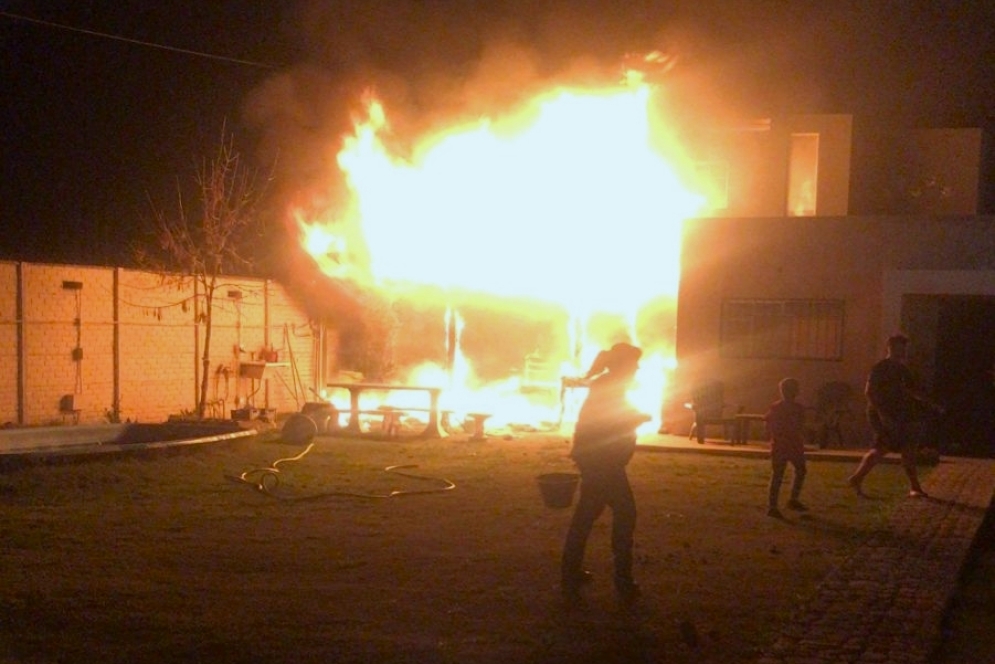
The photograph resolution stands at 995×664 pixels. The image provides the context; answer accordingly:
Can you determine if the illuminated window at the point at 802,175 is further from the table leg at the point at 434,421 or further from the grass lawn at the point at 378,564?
the table leg at the point at 434,421

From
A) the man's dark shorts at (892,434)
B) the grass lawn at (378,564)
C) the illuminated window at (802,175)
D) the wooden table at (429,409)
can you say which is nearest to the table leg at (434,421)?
the wooden table at (429,409)

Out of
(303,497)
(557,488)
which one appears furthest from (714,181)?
(557,488)

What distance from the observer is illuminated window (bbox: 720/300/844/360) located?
53.5ft

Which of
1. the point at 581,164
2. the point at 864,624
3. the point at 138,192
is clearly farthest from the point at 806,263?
the point at 138,192

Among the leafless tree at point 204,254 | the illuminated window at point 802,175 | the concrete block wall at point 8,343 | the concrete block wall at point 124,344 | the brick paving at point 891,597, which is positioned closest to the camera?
the brick paving at point 891,597

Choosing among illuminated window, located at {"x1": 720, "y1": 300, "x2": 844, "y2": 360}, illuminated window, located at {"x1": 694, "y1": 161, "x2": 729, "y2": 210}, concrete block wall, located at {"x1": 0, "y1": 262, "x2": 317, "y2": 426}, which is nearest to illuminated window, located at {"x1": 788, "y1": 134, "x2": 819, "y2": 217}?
illuminated window, located at {"x1": 694, "y1": 161, "x2": 729, "y2": 210}

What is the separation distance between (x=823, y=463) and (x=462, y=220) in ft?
30.2

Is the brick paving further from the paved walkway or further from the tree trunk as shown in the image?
the tree trunk

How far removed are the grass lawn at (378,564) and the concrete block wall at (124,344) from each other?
4.33 metres

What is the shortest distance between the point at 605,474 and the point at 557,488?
129 centimetres

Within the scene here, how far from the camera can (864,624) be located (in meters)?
6.27

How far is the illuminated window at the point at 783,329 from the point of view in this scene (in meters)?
16.3

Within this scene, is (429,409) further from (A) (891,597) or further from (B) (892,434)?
(A) (891,597)

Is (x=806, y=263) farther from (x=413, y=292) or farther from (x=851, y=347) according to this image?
(x=413, y=292)
